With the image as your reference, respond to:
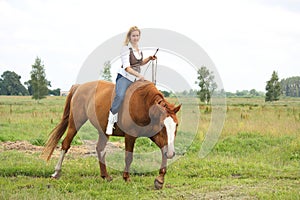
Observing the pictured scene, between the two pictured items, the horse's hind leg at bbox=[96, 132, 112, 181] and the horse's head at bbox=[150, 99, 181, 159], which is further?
the horse's hind leg at bbox=[96, 132, 112, 181]

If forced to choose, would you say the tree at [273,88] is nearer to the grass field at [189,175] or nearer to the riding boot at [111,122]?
the grass field at [189,175]

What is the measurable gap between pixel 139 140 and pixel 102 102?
490cm

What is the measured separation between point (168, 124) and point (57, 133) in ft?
10.2

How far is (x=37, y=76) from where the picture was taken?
51000 mm

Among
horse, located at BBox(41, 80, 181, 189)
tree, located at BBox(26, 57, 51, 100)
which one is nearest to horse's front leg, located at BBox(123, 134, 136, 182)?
horse, located at BBox(41, 80, 181, 189)

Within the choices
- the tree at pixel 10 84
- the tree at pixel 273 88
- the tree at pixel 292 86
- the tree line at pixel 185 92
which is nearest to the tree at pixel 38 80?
the tree line at pixel 185 92

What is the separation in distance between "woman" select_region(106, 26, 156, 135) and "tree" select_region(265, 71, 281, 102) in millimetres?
47284

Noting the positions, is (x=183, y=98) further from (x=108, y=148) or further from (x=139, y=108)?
(x=108, y=148)

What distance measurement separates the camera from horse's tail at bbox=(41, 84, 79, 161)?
8062mm

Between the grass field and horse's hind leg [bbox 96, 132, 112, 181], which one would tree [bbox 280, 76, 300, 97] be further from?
horse's hind leg [bbox 96, 132, 112, 181]

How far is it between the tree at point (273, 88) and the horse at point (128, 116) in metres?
46.6

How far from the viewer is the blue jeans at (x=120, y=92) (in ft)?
22.6

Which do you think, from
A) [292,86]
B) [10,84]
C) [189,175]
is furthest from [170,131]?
[10,84]

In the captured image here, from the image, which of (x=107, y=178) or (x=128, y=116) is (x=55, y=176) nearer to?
(x=107, y=178)
